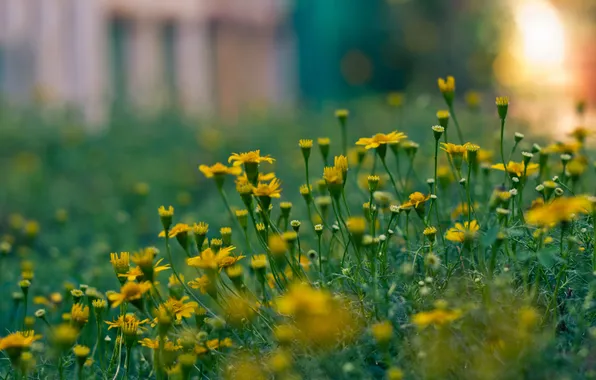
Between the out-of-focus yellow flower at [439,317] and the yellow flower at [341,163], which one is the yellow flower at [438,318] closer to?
the out-of-focus yellow flower at [439,317]

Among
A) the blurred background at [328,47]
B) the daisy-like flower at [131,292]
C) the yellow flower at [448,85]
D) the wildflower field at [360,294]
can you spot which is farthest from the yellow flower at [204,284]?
the blurred background at [328,47]

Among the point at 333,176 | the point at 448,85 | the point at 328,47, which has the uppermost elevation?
the point at 328,47

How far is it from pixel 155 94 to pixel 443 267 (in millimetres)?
4936

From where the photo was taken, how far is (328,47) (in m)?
8.39

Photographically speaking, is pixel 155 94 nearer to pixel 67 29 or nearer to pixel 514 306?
pixel 67 29

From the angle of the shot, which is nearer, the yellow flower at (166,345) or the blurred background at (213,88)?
the yellow flower at (166,345)

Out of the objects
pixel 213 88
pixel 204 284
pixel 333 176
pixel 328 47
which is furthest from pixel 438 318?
pixel 328 47

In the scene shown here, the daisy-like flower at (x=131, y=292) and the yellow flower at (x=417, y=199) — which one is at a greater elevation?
the yellow flower at (x=417, y=199)

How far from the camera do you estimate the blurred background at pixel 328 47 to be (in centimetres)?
734

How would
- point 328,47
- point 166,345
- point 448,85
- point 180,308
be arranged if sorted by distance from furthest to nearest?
point 328,47 → point 448,85 → point 180,308 → point 166,345

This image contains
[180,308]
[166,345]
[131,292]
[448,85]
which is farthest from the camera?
[448,85]

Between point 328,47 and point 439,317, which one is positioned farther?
point 328,47

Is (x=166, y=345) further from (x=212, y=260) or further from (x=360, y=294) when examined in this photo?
(x=360, y=294)

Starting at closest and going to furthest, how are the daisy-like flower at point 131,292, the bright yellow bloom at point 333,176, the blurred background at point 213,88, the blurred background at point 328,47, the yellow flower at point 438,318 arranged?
the yellow flower at point 438,318, the daisy-like flower at point 131,292, the bright yellow bloom at point 333,176, the blurred background at point 213,88, the blurred background at point 328,47
